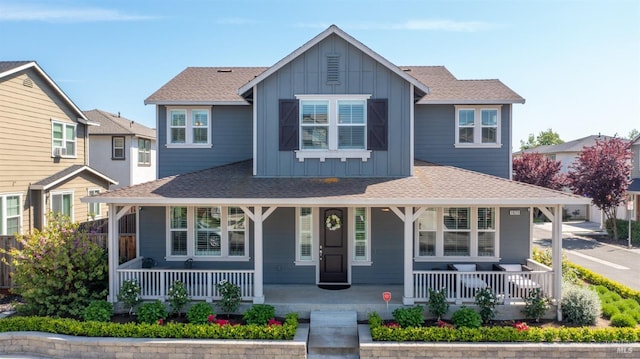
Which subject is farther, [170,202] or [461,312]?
[170,202]

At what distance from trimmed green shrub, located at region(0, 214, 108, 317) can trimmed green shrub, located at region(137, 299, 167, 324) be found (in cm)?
144

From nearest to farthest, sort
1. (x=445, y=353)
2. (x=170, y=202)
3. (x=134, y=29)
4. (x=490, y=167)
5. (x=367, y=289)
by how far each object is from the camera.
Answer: (x=445, y=353), (x=170, y=202), (x=367, y=289), (x=490, y=167), (x=134, y=29)

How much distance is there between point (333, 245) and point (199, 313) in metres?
4.12

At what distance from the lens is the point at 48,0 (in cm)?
1291

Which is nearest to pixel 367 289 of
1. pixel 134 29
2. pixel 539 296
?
pixel 539 296

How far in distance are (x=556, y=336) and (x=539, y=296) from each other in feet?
3.57

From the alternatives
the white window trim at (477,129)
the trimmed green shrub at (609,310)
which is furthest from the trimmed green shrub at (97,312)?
the trimmed green shrub at (609,310)

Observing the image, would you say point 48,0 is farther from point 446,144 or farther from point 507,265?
point 507,265

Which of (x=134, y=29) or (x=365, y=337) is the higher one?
(x=134, y=29)

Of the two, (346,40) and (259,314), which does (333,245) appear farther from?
(346,40)

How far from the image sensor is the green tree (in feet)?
251

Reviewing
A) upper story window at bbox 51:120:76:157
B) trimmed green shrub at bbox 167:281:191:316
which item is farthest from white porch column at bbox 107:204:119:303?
upper story window at bbox 51:120:76:157

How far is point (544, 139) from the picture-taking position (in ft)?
255

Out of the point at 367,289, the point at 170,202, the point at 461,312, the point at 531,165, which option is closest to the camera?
the point at 461,312
